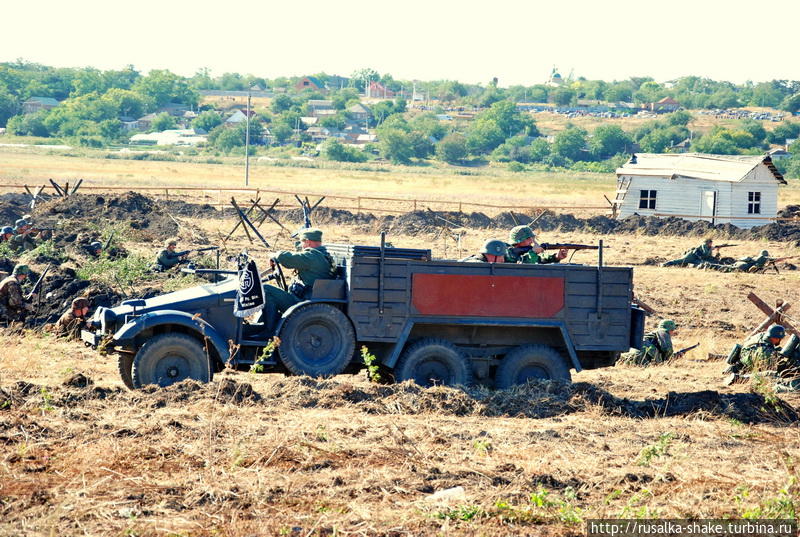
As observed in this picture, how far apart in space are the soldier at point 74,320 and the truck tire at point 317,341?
5306mm

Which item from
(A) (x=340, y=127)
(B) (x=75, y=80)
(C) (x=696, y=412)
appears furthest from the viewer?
(B) (x=75, y=80)

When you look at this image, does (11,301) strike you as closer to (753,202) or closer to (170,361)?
(170,361)

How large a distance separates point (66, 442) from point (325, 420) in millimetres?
2438

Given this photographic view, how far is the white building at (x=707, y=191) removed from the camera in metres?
40.2

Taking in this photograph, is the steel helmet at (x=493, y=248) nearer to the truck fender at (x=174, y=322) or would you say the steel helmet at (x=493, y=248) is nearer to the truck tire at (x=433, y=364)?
the truck tire at (x=433, y=364)

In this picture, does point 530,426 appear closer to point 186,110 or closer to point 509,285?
point 509,285

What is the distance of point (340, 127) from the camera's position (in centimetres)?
13825

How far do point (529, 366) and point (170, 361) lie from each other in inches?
163

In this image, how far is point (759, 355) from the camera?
44.7 ft

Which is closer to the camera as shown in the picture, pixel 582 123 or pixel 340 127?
pixel 340 127

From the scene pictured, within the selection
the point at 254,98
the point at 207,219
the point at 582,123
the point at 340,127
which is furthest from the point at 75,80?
the point at 207,219

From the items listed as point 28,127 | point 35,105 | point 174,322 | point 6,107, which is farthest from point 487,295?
point 35,105

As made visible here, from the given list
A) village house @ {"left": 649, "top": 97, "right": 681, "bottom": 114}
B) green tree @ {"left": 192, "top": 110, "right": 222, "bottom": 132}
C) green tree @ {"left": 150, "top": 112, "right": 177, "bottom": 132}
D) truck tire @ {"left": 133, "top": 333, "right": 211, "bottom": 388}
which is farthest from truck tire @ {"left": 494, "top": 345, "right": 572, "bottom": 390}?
village house @ {"left": 649, "top": 97, "right": 681, "bottom": 114}

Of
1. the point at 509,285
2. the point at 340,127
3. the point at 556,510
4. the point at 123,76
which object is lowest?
the point at 556,510
